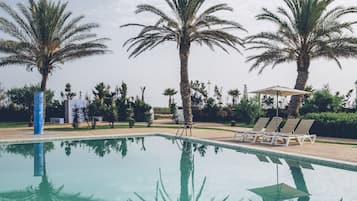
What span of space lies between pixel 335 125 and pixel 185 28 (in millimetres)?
9254

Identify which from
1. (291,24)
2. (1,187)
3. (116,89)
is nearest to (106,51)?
(116,89)

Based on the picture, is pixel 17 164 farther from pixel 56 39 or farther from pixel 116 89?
pixel 116 89

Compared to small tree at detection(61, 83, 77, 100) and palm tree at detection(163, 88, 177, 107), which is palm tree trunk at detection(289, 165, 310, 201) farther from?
palm tree at detection(163, 88, 177, 107)

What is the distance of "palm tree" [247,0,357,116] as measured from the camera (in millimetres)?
19136

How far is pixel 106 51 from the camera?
79.7ft

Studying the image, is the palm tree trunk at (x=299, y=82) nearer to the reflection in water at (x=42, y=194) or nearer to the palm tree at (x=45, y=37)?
the palm tree at (x=45, y=37)

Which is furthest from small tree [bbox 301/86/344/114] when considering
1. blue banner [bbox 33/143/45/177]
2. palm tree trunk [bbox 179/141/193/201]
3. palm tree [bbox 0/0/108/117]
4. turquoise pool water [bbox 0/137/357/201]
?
blue banner [bbox 33/143/45/177]

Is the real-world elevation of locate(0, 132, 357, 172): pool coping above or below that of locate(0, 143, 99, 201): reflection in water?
above

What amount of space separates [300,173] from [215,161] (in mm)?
2873

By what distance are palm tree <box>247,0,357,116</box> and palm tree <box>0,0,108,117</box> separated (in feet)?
33.6

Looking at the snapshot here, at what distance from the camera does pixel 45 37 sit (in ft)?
72.4

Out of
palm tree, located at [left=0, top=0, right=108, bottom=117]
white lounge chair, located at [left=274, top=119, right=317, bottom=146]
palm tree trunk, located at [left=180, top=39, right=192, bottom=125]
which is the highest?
palm tree, located at [left=0, top=0, right=108, bottom=117]

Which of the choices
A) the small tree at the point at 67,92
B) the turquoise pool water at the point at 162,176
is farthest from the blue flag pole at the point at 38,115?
the small tree at the point at 67,92

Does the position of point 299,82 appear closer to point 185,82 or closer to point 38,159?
point 185,82
